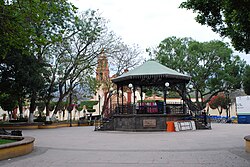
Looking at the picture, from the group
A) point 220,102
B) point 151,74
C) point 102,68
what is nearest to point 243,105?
point 151,74

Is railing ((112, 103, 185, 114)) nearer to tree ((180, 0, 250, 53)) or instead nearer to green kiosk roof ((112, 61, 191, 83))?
green kiosk roof ((112, 61, 191, 83))

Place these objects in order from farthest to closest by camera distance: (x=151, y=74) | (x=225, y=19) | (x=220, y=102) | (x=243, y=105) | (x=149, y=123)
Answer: (x=220, y=102) → (x=243, y=105) → (x=151, y=74) → (x=149, y=123) → (x=225, y=19)

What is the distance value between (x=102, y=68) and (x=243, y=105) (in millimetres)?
16732

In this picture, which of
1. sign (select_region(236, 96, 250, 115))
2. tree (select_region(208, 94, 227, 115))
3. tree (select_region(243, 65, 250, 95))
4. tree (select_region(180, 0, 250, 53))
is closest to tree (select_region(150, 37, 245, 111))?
tree (select_region(243, 65, 250, 95))

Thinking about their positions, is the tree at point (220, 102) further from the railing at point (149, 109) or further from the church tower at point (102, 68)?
the railing at point (149, 109)

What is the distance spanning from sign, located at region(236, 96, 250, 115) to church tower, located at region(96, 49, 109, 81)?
51.8 feet

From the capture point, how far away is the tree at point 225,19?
7113 mm

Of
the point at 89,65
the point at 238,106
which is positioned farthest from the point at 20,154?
the point at 238,106

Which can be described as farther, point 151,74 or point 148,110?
point 148,110

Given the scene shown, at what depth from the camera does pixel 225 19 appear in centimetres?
830

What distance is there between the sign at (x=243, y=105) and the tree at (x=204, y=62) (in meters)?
5.87

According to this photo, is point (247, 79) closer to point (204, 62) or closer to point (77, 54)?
point (204, 62)

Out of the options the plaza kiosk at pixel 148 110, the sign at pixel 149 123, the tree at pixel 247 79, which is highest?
the tree at pixel 247 79

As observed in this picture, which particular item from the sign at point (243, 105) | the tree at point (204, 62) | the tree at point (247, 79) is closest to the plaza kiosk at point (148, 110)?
the sign at point (243, 105)
